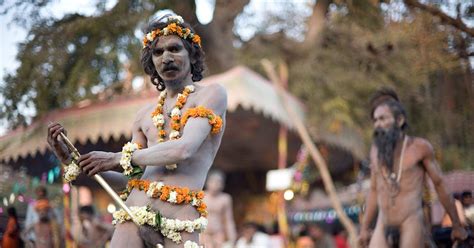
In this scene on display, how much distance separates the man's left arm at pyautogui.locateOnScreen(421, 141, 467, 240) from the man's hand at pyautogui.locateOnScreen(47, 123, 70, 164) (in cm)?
367

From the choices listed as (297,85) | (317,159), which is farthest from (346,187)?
(317,159)

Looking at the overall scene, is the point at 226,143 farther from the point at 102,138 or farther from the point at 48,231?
the point at 48,231

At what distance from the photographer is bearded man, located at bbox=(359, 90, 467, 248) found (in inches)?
285

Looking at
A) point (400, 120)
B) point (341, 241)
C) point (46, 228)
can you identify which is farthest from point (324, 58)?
point (400, 120)

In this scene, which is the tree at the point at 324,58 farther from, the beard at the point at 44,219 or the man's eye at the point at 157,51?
the man's eye at the point at 157,51

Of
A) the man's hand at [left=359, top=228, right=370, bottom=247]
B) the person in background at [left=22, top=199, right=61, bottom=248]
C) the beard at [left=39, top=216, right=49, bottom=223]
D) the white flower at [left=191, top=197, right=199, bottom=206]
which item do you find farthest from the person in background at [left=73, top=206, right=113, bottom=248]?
the white flower at [left=191, top=197, right=199, bottom=206]

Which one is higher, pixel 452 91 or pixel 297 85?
pixel 297 85

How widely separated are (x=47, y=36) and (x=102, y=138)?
305 centimetres

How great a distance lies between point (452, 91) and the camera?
13.0 m

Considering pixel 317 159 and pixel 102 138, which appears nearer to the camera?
pixel 102 138

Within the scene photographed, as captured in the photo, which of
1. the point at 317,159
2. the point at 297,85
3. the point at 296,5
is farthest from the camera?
the point at 296,5

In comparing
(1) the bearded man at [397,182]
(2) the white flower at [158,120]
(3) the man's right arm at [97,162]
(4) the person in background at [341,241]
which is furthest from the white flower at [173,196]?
(4) the person in background at [341,241]

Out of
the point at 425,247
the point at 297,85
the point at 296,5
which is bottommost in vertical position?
the point at 425,247

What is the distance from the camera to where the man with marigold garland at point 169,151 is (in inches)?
181
